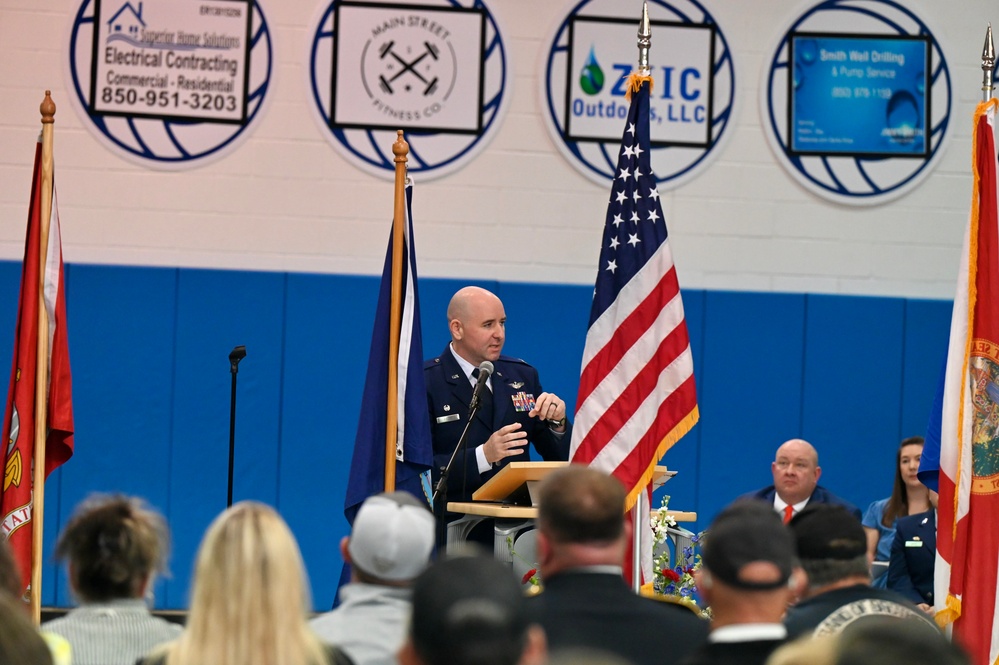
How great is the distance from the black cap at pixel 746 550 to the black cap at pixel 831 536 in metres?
0.62

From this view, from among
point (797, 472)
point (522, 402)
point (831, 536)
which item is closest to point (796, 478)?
point (797, 472)

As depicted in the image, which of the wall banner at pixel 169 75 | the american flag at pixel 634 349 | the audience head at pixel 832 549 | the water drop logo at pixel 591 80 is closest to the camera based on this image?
the audience head at pixel 832 549

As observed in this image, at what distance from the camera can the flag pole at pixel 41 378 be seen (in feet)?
15.0

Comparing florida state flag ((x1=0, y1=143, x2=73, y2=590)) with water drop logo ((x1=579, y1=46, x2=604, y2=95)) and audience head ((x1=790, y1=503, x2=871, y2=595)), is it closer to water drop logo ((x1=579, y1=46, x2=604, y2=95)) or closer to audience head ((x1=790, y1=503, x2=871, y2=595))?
audience head ((x1=790, y1=503, x2=871, y2=595))

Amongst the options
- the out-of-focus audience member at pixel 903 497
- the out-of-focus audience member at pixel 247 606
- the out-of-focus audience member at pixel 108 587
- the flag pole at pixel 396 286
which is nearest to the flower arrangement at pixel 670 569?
the flag pole at pixel 396 286

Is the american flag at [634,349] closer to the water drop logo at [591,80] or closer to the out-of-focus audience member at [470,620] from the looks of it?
the water drop logo at [591,80]

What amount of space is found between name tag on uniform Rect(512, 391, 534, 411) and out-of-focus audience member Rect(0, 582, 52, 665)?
391 cm

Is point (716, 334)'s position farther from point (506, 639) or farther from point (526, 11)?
point (506, 639)

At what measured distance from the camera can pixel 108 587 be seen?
2340 mm

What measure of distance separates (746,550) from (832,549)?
2.27 feet

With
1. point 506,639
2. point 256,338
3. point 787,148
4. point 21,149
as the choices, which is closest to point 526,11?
point 787,148

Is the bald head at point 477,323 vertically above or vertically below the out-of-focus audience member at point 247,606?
above

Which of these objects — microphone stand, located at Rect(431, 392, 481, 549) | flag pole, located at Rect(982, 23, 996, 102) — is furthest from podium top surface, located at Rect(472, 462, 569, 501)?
flag pole, located at Rect(982, 23, 996, 102)

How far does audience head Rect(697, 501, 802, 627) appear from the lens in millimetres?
2160
